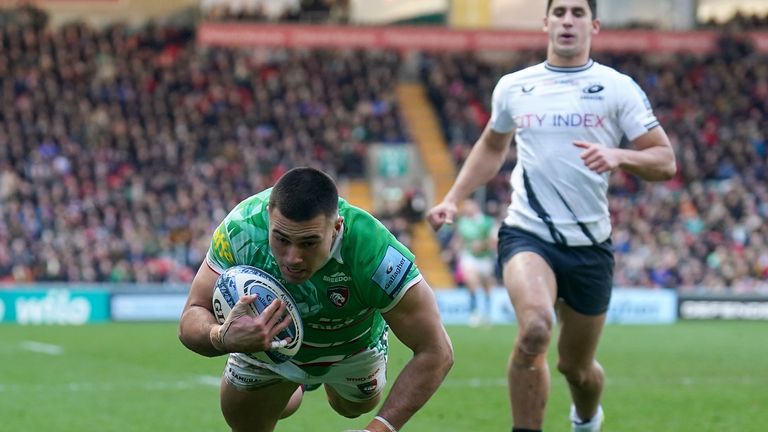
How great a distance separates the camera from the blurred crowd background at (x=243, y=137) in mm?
27625

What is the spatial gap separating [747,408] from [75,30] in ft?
89.2

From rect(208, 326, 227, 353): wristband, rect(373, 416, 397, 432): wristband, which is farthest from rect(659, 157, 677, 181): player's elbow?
rect(208, 326, 227, 353): wristband

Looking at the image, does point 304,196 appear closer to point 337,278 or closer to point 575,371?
point 337,278

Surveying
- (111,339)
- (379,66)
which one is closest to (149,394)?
(111,339)

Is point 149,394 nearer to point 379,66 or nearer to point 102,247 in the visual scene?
point 102,247

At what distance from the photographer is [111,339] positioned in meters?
18.2

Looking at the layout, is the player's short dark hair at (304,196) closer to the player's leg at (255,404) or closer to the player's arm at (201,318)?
the player's arm at (201,318)

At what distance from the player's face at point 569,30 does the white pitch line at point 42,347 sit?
10.1 m

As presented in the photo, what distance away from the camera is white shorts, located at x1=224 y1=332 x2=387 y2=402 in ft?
19.0

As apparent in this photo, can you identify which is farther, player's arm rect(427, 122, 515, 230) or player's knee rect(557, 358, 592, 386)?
player's arm rect(427, 122, 515, 230)

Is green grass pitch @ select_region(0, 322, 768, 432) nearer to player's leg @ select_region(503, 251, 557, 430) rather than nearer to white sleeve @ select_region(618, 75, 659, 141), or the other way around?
player's leg @ select_region(503, 251, 557, 430)

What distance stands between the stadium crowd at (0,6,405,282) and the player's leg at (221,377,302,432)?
20208 millimetres

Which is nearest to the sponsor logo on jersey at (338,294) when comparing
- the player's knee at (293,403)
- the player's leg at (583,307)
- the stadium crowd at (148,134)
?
the player's knee at (293,403)

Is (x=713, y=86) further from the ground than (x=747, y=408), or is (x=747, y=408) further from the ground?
(x=747, y=408)
